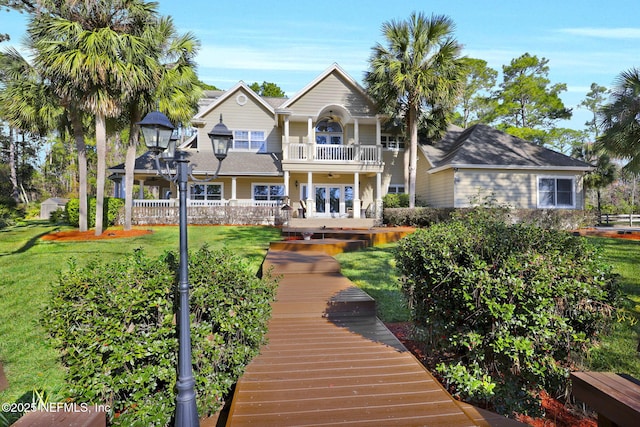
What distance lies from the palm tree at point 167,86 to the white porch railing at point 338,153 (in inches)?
228

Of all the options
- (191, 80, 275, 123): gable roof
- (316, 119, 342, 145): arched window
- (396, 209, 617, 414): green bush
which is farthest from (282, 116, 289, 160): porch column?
(396, 209, 617, 414): green bush

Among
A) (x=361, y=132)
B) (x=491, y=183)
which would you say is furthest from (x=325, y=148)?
(x=491, y=183)

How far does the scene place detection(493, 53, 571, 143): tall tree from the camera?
29469 mm

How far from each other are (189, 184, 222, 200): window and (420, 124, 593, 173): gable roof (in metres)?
12.8

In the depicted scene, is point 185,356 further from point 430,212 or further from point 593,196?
point 593,196

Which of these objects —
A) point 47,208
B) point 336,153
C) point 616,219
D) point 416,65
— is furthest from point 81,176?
point 616,219

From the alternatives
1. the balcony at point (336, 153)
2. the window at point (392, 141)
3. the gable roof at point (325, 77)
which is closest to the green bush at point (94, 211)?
the balcony at point (336, 153)

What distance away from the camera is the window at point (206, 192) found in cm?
2008

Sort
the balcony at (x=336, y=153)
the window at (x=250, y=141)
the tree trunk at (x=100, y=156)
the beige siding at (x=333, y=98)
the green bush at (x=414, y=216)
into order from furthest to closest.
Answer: the window at (x=250, y=141)
the beige siding at (x=333, y=98)
the balcony at (x=336, y=153)
the green bush at (x=414, y=216)
the tree trunk at (x=100, y=156)

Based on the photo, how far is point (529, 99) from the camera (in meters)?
30.2

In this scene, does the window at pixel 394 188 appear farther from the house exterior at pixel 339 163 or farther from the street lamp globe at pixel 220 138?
the street lamp globe at pixel 220 138

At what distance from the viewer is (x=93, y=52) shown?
11758 millimetres

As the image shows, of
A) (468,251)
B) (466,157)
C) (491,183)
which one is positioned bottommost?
(468,251)

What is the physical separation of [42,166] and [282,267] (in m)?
53.4
